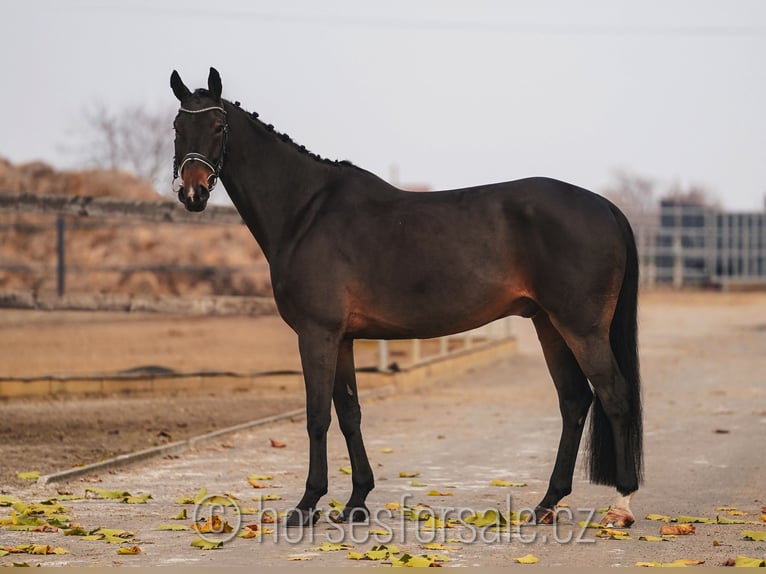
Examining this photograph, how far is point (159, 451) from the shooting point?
31.4 feet

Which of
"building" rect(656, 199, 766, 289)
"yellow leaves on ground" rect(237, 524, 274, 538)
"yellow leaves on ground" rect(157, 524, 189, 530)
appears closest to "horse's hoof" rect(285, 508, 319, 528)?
"yellow leaves on ground" rect(237, 524, 274, 538)

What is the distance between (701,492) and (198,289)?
26.8 metres

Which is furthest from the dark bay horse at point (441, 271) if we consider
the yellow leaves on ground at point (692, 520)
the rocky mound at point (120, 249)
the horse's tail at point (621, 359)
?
the rocky mound at point (120, 249)

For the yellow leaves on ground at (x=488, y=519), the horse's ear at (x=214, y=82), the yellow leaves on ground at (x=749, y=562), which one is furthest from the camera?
the horse's ear at (x=214, y=82)

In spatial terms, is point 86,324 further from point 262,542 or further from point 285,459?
point 262,542

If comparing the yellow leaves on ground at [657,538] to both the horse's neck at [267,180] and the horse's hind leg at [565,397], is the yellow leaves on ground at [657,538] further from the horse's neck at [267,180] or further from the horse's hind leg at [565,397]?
the horse's neck at [267,180]

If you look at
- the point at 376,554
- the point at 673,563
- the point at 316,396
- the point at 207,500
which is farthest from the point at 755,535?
the point at 207,500

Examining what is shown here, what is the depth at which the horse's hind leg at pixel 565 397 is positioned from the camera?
22.9 feet

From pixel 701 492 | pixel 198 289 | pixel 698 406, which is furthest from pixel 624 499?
pixel 198 289

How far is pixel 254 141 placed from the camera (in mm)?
7043

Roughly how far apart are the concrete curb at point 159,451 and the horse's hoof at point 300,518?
223 cm

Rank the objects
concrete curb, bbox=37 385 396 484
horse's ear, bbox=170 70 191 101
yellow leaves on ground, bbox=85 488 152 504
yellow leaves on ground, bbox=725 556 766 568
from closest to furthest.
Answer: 1. yellow leaves on ground, bbox=725 556 766 568
2. horse's ear, bbox=170 70 191 101
3. yellow leaves on ground, bbox=85 488 152 504
4. concrete curb, bbox=37 385 396 484

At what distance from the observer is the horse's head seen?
260 inches

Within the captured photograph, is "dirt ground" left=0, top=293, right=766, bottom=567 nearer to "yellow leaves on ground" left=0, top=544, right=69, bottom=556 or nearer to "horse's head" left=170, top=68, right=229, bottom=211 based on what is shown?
"yellow leaves on ground" left=0, top=544, right=69, bottom=556
